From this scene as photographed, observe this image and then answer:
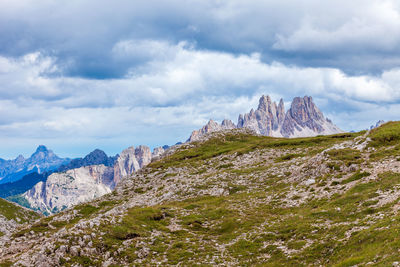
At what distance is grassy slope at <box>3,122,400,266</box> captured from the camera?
23.4 m

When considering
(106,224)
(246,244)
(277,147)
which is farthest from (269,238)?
(277,147)

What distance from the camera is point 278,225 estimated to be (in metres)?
33.0

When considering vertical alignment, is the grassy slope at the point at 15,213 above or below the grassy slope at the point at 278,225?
below

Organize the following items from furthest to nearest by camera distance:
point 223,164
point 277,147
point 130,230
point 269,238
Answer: point 277,147
point 223,164
point 130,230
point 269,238

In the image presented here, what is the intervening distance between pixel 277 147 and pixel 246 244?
6148cm

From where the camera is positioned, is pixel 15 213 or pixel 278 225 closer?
pixel 278 225

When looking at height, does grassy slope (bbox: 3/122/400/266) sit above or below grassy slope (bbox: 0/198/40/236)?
above

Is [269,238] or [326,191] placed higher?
[326,191]

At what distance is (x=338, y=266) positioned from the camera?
19188 mm

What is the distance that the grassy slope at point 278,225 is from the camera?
23.4 meters

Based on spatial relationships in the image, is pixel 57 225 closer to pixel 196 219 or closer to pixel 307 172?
pixel 196 219

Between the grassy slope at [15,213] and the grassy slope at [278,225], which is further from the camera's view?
the grassy slope at [15,213]

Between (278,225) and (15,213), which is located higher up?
(278,225)

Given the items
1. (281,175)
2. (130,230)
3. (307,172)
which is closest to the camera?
(130,230)
